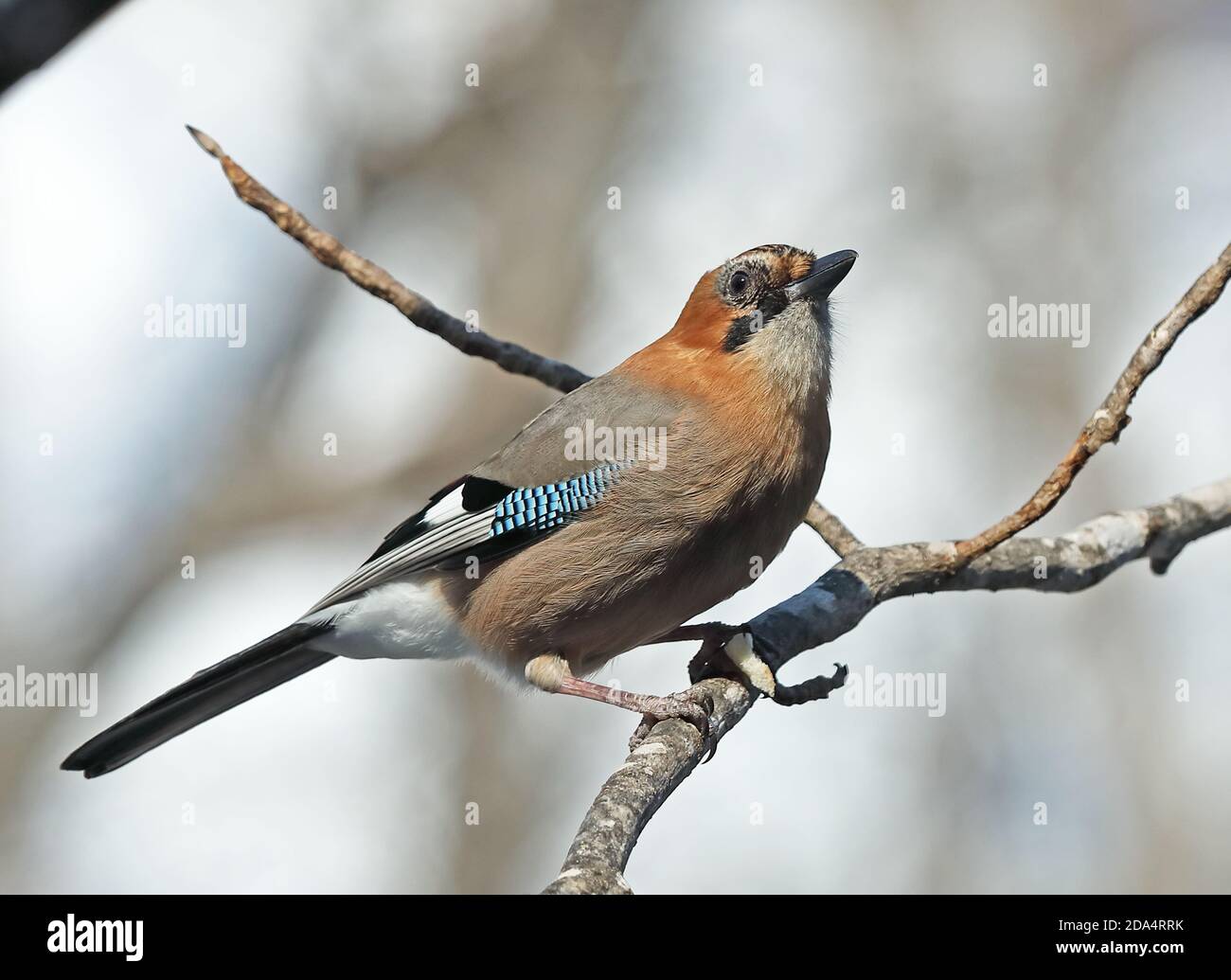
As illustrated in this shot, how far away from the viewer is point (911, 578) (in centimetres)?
561

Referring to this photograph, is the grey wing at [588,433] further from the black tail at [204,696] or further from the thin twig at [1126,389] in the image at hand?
the thin twig at [1126,389]

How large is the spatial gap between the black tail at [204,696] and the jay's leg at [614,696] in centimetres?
117

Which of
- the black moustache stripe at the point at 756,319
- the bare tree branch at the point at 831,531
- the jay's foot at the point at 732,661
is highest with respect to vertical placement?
the black moustache stripe at the point at 756,319

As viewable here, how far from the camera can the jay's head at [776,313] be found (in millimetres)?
5855

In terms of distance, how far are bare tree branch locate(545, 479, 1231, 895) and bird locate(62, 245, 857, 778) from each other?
1.03ft

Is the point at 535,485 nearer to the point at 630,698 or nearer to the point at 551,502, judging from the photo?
the point at 551,502

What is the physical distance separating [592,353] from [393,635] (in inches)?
307

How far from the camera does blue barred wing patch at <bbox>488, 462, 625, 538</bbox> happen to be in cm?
579

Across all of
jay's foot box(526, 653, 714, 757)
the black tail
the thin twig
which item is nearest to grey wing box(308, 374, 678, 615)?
the black tail

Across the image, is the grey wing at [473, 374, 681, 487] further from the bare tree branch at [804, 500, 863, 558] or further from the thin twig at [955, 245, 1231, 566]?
the thin twig at [955, 245, 1231, 566]

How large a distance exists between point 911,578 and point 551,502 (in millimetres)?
1761

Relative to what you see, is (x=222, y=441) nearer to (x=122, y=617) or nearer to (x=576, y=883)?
(x=122, y=617)

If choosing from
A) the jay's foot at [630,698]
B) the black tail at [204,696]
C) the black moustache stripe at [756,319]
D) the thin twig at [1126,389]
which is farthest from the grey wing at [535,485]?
the thin twig at [1126,389]

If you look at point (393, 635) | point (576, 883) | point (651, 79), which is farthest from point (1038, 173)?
point (576, 883)
